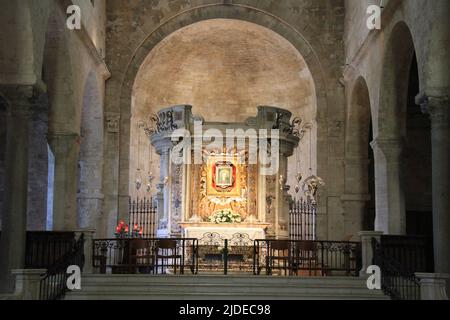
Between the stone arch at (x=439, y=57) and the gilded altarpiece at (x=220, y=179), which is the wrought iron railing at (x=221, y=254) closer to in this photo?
the gilded altarpiece at (x=220, y=179)

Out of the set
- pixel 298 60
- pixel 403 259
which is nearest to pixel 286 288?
pixel 403 259

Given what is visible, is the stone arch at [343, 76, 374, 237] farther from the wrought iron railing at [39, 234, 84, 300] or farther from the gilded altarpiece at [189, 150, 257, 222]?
the wrought iron railing at [39, 234, 84, 300]

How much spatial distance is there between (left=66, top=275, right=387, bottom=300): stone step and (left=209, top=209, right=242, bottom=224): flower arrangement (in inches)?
220

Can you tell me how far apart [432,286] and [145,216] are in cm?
1536

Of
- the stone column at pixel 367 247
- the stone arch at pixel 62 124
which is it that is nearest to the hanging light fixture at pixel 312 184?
the stone column at pixel 367 247

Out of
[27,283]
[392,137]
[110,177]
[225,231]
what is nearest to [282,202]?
[225,231]

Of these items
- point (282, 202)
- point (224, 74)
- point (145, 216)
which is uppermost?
point (224, 74)

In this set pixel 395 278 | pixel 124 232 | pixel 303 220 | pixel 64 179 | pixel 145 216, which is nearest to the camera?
pixel 395 278

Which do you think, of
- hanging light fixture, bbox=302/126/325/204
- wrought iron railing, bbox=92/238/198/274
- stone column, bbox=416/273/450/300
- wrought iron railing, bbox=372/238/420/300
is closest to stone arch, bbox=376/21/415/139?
hanging light fixture, bbox=302/126/325/204

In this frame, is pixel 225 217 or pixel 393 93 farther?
pixel 225 217

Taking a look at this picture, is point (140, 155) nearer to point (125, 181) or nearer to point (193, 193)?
point (125, 181)

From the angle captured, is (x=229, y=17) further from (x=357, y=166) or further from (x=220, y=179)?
(x=357, y=166)

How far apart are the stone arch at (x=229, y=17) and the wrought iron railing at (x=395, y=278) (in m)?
9.81

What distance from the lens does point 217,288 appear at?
52.1ft
